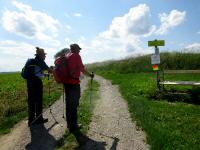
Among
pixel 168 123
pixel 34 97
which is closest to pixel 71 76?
pixel 34 97

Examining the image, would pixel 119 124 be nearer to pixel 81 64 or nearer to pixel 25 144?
pixel 81 64

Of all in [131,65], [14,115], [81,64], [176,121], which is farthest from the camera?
[131,65]

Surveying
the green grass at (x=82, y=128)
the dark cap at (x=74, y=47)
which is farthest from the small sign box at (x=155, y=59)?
the dark cap at (x=74, y=47)

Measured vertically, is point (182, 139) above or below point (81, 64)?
below

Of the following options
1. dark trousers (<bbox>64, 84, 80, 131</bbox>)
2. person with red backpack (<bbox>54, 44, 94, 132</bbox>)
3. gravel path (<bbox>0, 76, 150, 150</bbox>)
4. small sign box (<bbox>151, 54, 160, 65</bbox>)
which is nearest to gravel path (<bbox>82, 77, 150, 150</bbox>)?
gravel path (<bbox>0, 76, 150, 150</bbox>)

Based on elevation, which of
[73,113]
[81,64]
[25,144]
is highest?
[81,64]

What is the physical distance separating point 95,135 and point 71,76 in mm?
1792

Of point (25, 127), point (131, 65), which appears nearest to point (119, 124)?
point (25, 127)

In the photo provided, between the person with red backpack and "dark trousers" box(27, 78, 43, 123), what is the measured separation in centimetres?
159

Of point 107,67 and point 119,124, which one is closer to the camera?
point 119,124

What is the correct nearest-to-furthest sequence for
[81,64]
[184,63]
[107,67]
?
[81,64], [184,63], [107,67]

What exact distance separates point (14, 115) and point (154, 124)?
18.4 ft

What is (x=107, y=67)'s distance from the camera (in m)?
50.2

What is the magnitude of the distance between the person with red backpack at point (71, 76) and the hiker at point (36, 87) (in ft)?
3.82
